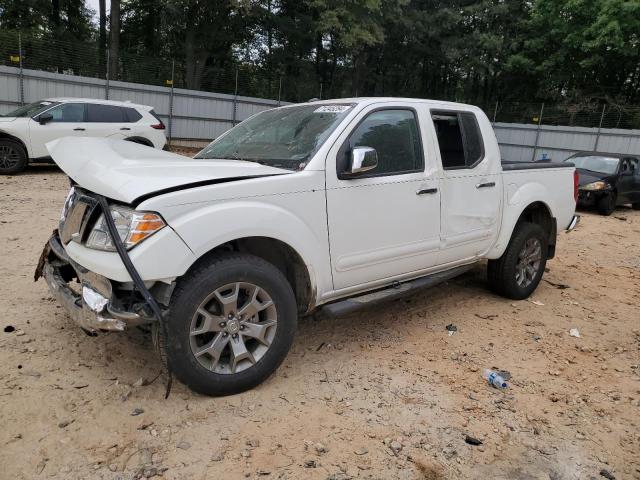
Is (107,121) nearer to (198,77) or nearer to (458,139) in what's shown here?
(198,77)

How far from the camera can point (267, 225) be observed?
2922 mm

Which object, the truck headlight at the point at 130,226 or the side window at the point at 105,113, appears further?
the side window at the point at 105,113

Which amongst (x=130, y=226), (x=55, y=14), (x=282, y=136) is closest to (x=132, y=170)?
(x=130, y=226)

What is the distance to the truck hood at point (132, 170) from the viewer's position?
8.64 feet

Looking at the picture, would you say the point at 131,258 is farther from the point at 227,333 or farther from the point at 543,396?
the point at 543,396

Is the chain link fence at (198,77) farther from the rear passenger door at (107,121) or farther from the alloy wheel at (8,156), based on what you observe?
the alloy wheel at (8,156)

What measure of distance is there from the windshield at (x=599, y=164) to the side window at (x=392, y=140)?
33.3 ft

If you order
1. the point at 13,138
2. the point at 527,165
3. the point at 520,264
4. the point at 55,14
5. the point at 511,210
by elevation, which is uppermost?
the point at 55,14

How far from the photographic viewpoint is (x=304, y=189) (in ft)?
10.2

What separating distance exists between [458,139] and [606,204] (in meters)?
9.29

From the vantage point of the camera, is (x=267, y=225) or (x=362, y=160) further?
(x=362, y=160)

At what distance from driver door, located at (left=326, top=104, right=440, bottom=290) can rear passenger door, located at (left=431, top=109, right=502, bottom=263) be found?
0.20 m

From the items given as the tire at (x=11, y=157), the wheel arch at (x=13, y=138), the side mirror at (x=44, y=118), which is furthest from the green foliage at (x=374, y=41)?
the tire at (x=11, y=157)

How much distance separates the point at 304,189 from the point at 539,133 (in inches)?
859
